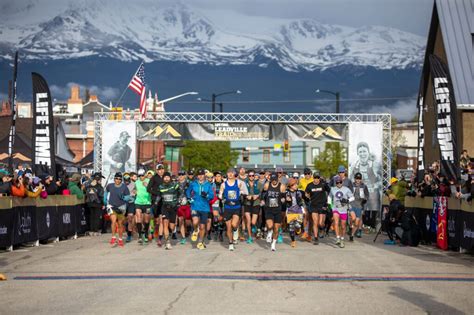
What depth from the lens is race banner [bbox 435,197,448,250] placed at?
20.5m

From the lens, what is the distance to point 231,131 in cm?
4134

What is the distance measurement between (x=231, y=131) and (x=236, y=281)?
2811 centimetres

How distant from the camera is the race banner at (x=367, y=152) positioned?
127ft

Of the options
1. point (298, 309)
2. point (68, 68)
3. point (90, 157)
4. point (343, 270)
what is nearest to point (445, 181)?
point (343, 270)

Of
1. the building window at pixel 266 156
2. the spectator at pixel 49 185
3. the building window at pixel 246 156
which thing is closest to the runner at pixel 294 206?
the spectator at pixel 49 185

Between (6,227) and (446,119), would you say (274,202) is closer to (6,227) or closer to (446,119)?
(446,119)

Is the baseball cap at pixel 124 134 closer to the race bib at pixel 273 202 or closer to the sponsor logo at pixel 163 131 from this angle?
the sponsor logo at pixel 163 131

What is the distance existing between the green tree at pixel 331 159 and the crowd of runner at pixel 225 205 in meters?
68.3

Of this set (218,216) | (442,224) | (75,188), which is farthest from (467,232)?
(75,188)

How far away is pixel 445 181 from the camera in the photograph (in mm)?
21109

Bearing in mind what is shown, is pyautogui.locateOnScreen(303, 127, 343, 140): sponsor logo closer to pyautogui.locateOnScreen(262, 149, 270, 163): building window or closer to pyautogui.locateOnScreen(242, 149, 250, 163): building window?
pyautogui.locateOnScreen(262, 149, 270, 163): building window

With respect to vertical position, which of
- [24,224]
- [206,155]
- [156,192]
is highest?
[206,155]

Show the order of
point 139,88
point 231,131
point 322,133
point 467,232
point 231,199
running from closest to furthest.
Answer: point 467,232, point 231,199, point 322,133, point 231,131, point 139,88

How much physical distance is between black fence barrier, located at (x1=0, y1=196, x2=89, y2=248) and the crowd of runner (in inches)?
71.8
